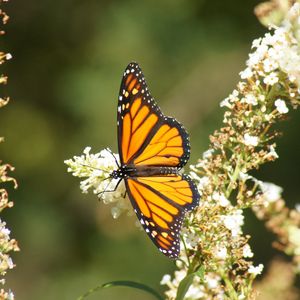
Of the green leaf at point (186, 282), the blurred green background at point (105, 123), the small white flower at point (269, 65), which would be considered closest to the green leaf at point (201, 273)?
the green leaf at point (186, 282)

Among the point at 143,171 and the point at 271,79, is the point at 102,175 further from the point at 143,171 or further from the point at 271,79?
the point at 271,79

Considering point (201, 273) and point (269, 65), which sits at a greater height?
point (269, 65)

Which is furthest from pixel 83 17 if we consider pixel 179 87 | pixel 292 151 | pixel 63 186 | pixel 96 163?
pixel 96 163

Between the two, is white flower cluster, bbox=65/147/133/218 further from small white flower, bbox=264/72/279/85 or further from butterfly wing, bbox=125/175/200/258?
small white flower, bbox=264/72/279/85

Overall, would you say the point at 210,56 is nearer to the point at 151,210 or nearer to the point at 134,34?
the point at 134,34

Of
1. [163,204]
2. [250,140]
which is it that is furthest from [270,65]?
[163,204]

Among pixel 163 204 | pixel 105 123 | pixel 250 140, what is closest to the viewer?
pixel 250 140

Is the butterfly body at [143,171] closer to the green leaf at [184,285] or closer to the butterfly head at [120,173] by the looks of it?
the butterfly head at [120,173]

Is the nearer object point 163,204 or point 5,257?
point 5,257
